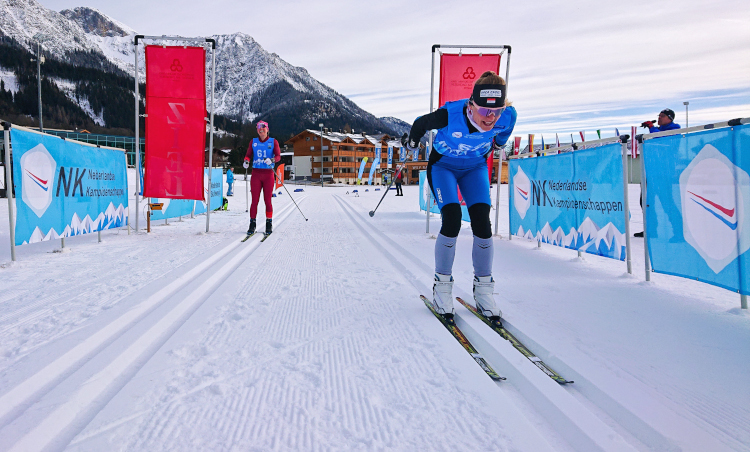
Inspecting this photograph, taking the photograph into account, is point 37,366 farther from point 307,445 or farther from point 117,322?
point 307,445

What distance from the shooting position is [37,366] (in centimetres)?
205

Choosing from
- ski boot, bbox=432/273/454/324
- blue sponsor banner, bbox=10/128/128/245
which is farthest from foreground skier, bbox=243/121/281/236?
ski boot, bbox=432/273/454/324

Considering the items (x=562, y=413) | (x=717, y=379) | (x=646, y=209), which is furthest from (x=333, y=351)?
(x=646, y=209)

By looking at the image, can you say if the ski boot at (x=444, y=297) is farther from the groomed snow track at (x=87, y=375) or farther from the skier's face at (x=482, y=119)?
the groomed snow track at (x=87, y=375)

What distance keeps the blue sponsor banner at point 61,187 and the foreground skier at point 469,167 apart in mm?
4271

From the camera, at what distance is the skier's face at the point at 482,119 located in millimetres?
2956

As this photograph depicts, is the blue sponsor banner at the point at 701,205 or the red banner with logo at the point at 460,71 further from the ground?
the red banner with logo at the point at 460,71

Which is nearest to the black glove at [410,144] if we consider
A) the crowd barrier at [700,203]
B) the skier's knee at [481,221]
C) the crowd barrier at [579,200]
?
the skier's knee at [481,221]

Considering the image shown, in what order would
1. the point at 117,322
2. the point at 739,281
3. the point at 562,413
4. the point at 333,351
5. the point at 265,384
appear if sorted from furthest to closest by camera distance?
the point at 739,281
the point at 117,322
the point at 333,351
the point at 265,384
the point at 562,413

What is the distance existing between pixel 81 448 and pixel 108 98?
408 feet

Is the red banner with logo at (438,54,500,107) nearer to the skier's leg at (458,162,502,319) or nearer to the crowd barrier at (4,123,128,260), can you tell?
the skier's leg at (458,162,502,319)

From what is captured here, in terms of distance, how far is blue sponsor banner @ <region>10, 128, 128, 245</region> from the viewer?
456 centimetres

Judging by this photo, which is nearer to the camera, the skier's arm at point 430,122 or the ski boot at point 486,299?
the ski boot at point 486,299

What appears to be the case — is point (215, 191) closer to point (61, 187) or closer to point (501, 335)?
point (61, 187)
